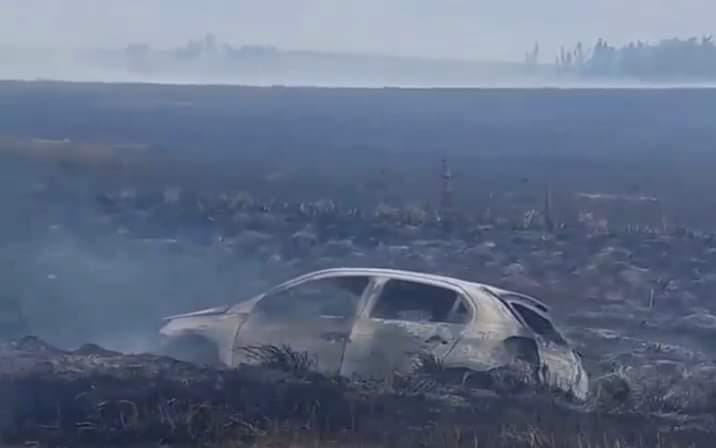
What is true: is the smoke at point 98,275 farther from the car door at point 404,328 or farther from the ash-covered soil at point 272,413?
the car door at point 404,328

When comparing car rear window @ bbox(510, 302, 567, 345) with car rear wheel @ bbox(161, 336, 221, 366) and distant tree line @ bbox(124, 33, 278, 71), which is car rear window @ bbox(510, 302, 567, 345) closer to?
car rear wheel @ bbox(161, 336, 221, 366)

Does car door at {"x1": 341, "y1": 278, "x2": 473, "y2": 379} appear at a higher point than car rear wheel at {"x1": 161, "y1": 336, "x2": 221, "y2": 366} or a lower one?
higher

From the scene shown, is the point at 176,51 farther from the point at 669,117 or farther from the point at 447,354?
the point at 669,117

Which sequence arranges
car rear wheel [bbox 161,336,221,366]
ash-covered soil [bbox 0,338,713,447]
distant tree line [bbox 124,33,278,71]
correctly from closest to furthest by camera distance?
1. ash-covered soil [bbox 0,338,713,447]
2. car rear wheel [bbox 161,336,221,366]
3. distant tree line [bbox 124,33,278,71]

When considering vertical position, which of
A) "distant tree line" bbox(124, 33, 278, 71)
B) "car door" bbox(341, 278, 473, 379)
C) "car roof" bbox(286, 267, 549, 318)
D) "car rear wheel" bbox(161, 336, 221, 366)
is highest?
"distant tree line" bbox(124, 33, 278, 71)

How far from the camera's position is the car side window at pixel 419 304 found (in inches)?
158

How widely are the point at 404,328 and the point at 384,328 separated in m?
0.06

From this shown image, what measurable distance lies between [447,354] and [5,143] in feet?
4.99

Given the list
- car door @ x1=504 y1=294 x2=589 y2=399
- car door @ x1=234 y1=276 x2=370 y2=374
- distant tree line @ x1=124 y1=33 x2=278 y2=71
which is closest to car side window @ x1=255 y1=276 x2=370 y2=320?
car door @ x1=234 y1=276 x2=370 y2=374

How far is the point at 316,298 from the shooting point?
4.09 m

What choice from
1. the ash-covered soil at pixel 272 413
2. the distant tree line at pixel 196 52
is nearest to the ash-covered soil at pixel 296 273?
the ash-covered soil at pixel 272 413

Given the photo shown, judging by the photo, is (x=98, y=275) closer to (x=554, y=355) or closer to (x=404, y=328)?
(x=404, y=328)

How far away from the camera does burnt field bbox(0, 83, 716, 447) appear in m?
4.02

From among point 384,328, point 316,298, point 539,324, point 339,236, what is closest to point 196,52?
point 339,236
